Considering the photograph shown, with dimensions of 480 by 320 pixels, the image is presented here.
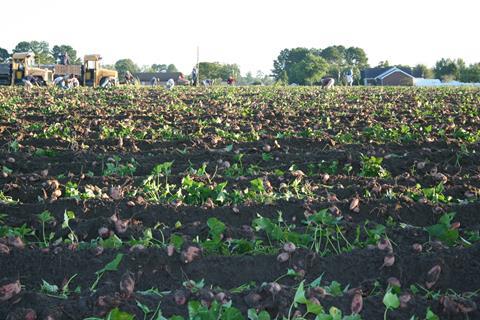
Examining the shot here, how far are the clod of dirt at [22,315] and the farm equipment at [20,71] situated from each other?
30.3 meters

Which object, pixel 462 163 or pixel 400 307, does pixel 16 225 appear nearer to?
pixel 400 307

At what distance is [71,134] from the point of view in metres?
9.41

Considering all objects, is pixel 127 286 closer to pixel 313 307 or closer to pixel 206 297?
pixel 206 297

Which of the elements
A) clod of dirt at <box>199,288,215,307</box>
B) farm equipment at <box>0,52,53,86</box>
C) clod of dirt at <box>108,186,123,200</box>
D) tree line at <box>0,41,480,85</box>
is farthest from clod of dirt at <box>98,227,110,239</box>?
tree line at <box>0,41,480,85</box>

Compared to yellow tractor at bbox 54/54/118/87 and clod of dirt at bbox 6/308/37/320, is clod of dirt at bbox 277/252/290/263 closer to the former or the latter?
clod of dirt at bbox 6/308/37/320

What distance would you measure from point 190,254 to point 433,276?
1.38m

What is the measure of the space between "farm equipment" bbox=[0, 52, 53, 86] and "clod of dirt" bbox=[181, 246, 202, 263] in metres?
29.8

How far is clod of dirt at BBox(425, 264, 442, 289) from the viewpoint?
335 cm

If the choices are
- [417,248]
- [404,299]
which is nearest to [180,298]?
[404,299]

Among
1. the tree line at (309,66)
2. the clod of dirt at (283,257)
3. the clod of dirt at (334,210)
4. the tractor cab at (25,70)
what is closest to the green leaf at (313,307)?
the clod of dirt at (283,257)

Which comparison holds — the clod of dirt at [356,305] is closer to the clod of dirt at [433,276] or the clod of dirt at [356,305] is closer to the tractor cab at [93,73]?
the clod of dirt at [433,276]

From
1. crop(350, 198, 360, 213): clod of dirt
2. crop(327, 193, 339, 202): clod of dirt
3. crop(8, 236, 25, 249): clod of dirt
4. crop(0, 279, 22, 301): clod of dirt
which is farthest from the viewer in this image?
crop(327, 193, 339, 202): clod of dirt

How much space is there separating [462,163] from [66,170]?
458 centimetres

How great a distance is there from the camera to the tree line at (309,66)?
67250 millimetres
